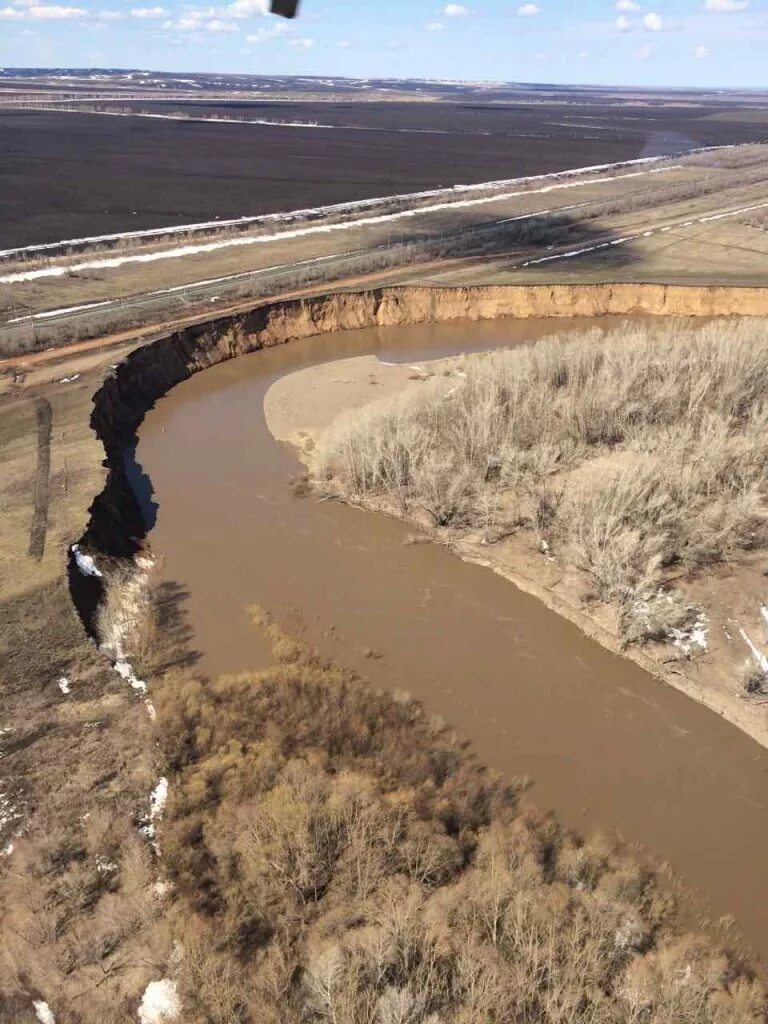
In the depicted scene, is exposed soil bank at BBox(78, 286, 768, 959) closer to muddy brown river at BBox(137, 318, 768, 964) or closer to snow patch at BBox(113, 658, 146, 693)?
muddy brown river at BBox(137, 318, 768, 964)

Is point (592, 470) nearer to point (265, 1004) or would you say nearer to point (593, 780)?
point (593, 780)

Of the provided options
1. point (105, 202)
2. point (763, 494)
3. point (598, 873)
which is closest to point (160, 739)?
point (598, 873)

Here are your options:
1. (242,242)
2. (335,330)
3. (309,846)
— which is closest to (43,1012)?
(309,846)

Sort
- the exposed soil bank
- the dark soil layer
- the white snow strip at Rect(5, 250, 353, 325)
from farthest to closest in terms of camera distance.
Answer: the dark soil layer < the white snow strip at Rect(5, 250, 353, 325) < the exposed soil bank

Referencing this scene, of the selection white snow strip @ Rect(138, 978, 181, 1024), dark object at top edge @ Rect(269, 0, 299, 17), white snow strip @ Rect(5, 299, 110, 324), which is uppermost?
dark object at top edge @ Rect(269, 0, 299, 17)

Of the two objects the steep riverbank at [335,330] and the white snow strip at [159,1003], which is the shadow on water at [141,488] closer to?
the steep riverbank at [335,330]

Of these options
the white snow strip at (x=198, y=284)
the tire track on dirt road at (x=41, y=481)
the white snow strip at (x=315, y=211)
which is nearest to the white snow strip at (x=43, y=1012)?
the tire track on dirt road at (x=41, y=481)

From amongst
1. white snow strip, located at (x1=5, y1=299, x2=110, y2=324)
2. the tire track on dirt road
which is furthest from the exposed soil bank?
white snow strip, located at (x1=5, y1=299, x2=110, y2=324)
